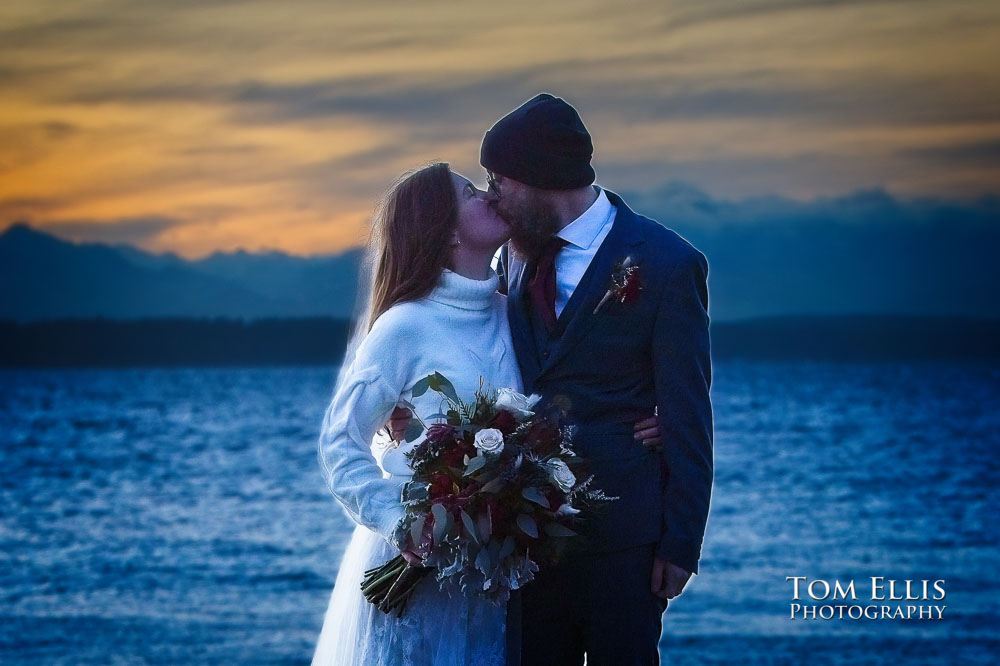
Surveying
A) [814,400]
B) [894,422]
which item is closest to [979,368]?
[814,400]

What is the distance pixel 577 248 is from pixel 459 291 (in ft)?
1.29

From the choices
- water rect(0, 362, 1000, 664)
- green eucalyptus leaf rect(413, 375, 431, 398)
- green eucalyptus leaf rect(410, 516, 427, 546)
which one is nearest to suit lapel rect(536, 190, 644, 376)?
green eucalyptus leaf rect(413, 375, 431, 398)

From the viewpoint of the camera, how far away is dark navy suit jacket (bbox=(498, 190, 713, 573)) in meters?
3.32

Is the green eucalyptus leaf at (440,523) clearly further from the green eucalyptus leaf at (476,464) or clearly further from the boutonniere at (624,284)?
the boutonniere at (624,284)

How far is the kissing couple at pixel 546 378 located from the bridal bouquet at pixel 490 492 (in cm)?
18

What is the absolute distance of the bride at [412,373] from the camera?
329 cm

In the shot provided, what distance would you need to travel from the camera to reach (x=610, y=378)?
342 cm

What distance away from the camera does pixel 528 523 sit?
3010mm

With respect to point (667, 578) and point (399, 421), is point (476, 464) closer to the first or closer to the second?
point (399, 421)

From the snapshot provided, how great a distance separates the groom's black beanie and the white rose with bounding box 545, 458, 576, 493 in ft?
2.99

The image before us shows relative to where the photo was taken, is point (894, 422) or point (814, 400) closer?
point (894, 422)

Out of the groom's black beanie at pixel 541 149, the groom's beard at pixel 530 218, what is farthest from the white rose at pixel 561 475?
the groom's black beanie at pixel 541 149

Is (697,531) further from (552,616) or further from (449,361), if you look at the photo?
(449,361)

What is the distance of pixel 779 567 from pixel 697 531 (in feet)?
45.6
